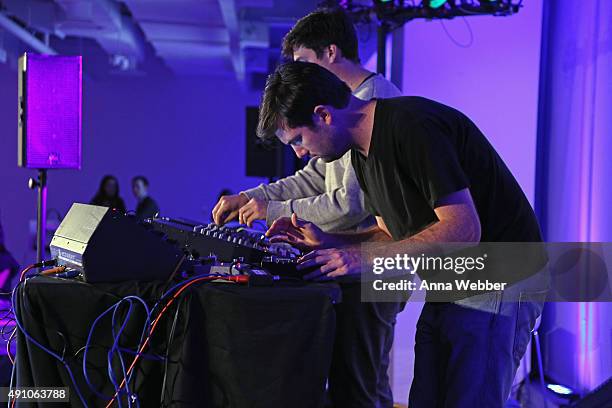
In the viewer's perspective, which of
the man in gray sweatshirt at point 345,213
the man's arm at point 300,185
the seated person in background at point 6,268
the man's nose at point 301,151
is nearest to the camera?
the man's nose at point 301,151

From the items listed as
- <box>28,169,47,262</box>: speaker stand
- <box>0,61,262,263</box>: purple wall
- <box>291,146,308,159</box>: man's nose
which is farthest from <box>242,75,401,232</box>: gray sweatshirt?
<box>0,61,262,263</box>: purple wall

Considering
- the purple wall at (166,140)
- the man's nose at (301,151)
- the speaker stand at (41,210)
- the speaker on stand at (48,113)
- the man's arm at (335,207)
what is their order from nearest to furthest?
the man's nose at (301,151) → the man's arm at (335,207) → the speaker stand at (41,210) → the speaker on stand at (48,113) → the purple wall at (166,140)

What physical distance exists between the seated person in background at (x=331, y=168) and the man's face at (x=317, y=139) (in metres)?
0.56

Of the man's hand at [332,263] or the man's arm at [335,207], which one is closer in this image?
the man's hand at [332,263]

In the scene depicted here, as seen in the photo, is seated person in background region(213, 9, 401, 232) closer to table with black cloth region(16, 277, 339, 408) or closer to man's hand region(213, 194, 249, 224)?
man's hand region(213, 194, 249, 224)

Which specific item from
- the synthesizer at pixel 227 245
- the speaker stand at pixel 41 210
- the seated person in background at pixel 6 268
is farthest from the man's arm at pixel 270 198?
the seated person in background at pixel 6 268

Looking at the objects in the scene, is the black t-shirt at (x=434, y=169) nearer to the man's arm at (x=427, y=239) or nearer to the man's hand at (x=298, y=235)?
the man's arm at (x=427, y=239)

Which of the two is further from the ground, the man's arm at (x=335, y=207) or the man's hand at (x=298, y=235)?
the man's arm at (x=335, y=207)

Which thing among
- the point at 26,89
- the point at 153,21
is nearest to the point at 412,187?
the point at 26,89

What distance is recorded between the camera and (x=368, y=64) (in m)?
6.15

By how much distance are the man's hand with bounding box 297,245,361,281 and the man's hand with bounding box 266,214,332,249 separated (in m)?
0.23

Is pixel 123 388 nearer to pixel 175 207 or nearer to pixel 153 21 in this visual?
pixel 153 21

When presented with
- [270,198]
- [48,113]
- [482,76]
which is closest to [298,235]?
[270,198]

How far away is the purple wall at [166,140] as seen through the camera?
33.8 ft
